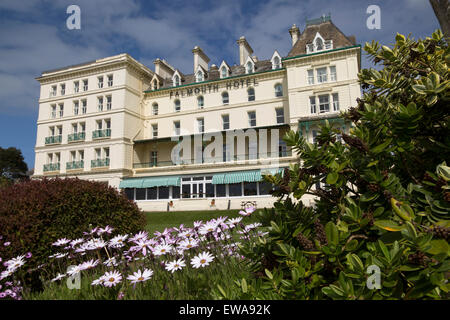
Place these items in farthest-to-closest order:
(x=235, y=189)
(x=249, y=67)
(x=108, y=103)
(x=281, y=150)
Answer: (x=108, y=103), (x=249, y=67), (x=281, y=150), (x=235, y=189)

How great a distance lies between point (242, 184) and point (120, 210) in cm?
2228

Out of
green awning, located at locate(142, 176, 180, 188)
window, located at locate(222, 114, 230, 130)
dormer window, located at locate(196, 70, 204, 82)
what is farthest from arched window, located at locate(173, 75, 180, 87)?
green awning, located at locate(142, 176, 180, 188)

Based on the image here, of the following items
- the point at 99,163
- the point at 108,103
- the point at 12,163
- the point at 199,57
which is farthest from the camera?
the point at 12,163

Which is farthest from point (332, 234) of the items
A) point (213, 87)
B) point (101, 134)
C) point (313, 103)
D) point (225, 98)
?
point (101, 134)

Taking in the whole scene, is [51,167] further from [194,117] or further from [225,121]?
[225,121]

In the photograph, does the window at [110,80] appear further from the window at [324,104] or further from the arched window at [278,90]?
the window at [324,104]

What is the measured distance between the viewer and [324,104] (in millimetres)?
26938

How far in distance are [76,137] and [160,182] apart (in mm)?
13234

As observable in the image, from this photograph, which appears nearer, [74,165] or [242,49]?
[74,165]

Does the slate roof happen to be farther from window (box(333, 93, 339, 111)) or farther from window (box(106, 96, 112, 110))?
window (box(106, 96, 112, 110))
